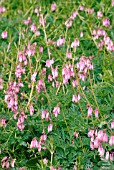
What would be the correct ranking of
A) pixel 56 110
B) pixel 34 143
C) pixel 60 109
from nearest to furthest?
pixel 34 143 < pixel 56 110 < pixel 60 109

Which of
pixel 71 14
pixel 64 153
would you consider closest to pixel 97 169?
pixel 64 153

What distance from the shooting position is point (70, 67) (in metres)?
3.03

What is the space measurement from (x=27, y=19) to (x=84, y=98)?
1.61 meters

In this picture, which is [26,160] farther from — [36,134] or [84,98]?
[84,98]

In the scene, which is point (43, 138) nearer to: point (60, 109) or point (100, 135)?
point (60, 109)

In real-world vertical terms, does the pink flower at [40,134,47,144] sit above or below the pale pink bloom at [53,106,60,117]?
below

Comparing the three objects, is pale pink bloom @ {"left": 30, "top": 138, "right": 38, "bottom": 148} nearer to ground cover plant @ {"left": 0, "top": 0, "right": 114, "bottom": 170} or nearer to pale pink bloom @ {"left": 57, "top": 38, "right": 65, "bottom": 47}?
ground cover plant @ {"left": 0, "top": 0, "right": 114, "bottom": 170}

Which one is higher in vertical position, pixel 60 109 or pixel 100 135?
pixel 60 109

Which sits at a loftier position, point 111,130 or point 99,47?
point 99,47

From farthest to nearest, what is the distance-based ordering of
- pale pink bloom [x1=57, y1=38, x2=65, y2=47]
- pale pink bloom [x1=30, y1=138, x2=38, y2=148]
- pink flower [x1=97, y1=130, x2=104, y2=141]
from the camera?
pale pink bloom [x1=57, y1=38, x2=65, y2=47]
pale pink bloom [x1=30, y1=138, x2=38, y2=148]
pink flower [x1=97, y1=130, x2=104, y2=141]

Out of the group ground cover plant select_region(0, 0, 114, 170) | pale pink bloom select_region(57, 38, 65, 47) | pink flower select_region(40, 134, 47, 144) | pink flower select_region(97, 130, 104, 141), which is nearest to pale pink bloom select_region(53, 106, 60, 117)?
ground cover plant select_region(0, 0, 114, 170)

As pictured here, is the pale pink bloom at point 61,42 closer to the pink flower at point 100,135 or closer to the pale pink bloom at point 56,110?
the pale pink bloom at point 56,110

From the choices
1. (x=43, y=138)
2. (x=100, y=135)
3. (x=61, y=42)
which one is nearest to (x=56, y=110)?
(x=43, y=138)

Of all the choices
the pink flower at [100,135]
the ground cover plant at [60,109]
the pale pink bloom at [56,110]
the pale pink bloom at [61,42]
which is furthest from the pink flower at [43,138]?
the pale pink bloom at [61,42]
